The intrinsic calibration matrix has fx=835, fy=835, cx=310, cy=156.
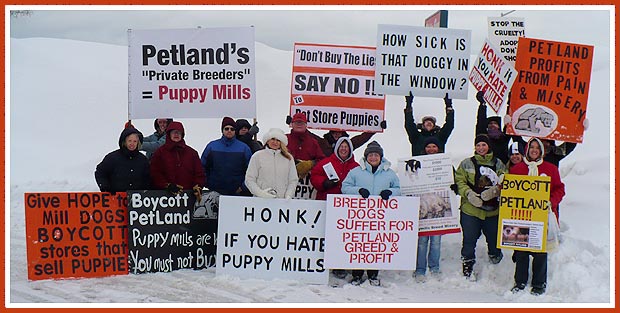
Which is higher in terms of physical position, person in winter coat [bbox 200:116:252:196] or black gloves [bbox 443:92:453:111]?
black gloves [bbox 443:92:453:111]

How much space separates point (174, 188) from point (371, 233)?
2.51m

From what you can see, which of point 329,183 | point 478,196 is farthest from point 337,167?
point 478,196

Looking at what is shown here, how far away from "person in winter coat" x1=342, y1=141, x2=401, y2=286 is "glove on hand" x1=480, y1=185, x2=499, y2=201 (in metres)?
1.02

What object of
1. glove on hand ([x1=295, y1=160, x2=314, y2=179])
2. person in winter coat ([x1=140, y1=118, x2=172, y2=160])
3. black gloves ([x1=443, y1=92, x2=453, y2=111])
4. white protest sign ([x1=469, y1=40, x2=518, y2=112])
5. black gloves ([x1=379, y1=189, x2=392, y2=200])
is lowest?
black gloves ([x1=379, y1=189, x2=392, y2=200])

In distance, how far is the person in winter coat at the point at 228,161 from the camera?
1068cm

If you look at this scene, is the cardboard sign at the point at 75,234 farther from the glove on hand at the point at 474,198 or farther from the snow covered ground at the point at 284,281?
the glove on hand at the point at 474,198

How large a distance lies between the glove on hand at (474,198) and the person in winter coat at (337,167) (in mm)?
1412

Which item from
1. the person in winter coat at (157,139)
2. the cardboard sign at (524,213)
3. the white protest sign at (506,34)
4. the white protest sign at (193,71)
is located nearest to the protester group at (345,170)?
the cardboard sign at (524,213)

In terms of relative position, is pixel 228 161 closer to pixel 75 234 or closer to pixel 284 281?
pixel 284 281

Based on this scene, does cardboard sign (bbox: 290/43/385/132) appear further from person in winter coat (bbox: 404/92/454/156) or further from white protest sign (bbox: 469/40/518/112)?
white protest sign (bbox: 469/40/518/112)

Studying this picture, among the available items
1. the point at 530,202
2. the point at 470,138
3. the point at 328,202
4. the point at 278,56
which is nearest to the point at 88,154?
the point at 470,138

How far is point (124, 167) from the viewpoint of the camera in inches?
403

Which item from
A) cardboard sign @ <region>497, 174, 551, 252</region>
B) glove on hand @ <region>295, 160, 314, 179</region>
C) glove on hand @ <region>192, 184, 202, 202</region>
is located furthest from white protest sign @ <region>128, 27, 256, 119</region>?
cardboard sign @ <region>497, 174, 551, 252</region>

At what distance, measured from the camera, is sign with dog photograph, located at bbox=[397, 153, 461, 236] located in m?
10.3
